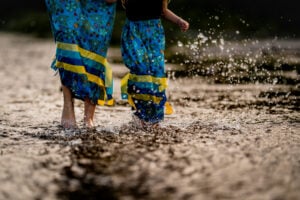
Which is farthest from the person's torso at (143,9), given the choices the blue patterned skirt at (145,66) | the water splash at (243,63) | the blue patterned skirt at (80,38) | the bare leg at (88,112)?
the water splash at (243,63)

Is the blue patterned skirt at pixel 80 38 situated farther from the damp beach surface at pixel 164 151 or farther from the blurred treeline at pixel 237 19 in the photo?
the blurred treeline at pixel 237 19

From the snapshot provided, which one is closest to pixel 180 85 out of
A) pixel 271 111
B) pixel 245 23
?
pixel 271 111

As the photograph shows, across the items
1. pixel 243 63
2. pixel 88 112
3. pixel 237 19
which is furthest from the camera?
pixel 237 19

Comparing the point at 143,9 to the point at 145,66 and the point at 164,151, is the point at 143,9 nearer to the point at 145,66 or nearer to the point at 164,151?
the point at 145,66

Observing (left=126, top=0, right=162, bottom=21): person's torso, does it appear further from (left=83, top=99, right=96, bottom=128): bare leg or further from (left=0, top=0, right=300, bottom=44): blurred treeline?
(left=0, top=0, right=300, bottom=44): blurred treeline

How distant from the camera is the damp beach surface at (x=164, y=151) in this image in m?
2.84

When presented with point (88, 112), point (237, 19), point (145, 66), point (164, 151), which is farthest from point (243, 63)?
point (237, 19)

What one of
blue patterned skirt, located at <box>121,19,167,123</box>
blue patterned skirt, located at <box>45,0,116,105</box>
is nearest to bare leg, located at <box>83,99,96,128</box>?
blue patterned skirt, located at <box>45,0,116,105</box>

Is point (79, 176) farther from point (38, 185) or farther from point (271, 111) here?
point (271, 111)

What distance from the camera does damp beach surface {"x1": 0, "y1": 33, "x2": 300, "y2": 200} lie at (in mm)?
2836

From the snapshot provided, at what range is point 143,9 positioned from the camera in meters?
4.48

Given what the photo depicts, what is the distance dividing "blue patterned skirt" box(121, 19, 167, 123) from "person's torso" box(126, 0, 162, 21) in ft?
0.13

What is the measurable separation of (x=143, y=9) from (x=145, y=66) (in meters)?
0.44

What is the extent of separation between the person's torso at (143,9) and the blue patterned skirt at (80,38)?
157 mm
